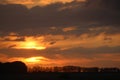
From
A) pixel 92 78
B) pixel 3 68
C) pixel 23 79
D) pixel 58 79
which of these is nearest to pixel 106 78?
pixel 92 78

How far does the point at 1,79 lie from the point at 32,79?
20.8 ft

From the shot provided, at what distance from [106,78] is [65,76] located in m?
6.58

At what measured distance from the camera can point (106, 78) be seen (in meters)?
74.8

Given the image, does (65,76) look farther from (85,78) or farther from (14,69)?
(14,69)

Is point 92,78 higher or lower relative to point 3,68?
lower

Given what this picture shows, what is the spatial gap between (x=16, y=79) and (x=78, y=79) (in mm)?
9228

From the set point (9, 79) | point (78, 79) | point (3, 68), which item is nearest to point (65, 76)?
point (78, 79)

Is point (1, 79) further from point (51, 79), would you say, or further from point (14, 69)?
point (14, 69)

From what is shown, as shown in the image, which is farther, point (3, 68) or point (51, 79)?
point (3, 68)

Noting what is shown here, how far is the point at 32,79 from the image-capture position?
74000 mm

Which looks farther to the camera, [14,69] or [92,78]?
[14,69]

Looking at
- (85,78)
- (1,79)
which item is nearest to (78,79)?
(85,78)

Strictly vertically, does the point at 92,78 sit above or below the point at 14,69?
below

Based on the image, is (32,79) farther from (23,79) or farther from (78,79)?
(78,79)
